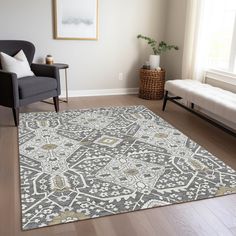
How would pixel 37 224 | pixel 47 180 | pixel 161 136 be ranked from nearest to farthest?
pixel 37 224
pixel 47 180
pixel 161 136

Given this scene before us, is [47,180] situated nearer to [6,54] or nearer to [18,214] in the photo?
[18,214]

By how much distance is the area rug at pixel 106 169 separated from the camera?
1858 mm

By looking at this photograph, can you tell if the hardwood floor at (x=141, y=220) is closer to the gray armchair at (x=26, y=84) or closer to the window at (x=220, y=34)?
the gray armchair at (x=26, y=84)

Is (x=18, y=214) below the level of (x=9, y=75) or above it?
below

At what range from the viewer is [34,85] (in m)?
3.32

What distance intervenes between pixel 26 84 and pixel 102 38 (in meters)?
1.71

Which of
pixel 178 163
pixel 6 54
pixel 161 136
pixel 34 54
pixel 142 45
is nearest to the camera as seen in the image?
pixel 178 163

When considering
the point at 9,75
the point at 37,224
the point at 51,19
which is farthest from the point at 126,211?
the point at 51,19

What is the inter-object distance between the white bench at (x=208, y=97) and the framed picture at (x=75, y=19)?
155cm

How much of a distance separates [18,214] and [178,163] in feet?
4.45

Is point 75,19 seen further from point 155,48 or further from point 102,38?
point 155,48

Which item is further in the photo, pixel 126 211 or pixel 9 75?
pixel 9 75

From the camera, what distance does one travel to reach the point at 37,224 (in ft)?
5.47

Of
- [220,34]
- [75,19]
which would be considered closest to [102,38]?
[75,19]
